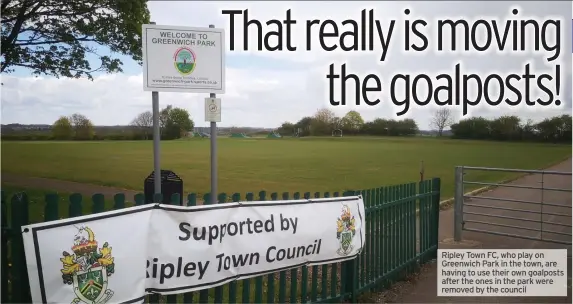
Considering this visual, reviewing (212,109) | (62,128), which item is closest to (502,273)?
(212,109)

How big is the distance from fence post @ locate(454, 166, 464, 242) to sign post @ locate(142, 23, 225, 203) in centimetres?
488

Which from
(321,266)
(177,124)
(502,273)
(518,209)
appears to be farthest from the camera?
(177,124)

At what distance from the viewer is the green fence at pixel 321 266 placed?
3078 mm

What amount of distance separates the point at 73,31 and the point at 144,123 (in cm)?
223

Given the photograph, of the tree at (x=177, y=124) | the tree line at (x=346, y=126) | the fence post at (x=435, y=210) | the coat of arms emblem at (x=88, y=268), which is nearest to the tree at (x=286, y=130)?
the tree line at (x=346, y=126)

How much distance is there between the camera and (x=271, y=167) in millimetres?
14477

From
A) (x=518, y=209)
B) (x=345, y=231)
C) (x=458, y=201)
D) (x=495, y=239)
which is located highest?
(x=345, y=231)

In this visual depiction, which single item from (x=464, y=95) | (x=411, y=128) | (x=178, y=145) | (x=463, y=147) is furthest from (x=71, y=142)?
(x=463, y=147)

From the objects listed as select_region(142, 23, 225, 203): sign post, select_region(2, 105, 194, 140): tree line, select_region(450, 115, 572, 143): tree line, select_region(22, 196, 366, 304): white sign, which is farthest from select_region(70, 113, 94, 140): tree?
select_region(450, 115, 572, 143): tree line

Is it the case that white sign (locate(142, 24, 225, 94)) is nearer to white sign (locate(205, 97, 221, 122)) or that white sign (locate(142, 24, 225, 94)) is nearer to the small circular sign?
the small circular sign

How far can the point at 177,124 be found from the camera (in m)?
9.98

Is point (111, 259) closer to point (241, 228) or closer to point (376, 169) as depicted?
point (241, 228)

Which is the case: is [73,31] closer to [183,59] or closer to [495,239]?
[183,59]

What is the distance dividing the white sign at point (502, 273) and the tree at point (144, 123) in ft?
19.7
